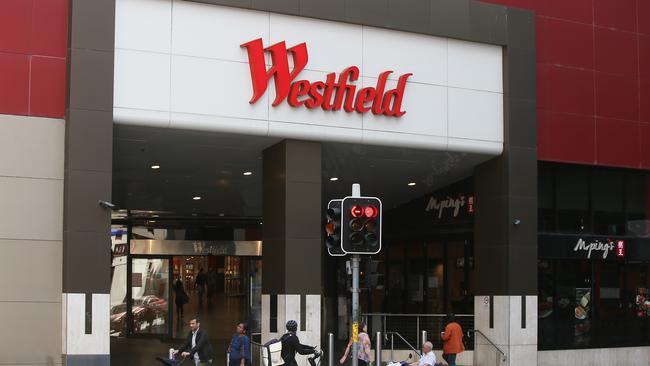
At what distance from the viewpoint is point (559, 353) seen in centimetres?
2392

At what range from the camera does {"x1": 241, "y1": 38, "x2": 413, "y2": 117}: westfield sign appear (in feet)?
65.7

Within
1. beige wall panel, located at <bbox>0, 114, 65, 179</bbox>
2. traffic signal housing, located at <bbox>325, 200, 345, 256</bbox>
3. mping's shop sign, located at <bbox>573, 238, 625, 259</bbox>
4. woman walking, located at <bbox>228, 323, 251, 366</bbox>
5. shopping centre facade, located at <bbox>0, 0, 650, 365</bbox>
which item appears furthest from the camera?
mping's shop sign, located at <bbox>573, 238, 625, 259</bbox>

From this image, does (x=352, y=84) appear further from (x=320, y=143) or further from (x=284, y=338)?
(x=284, y=338)

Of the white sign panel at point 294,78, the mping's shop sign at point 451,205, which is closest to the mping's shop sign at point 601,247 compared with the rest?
the mping's shop sign at point 451,205

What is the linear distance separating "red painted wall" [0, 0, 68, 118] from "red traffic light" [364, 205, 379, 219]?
757 centimetres

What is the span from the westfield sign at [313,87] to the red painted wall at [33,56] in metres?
4.09

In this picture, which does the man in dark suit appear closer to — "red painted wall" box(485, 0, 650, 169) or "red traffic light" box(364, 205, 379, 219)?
"red traffic light" box(364, 205, 379, 219)

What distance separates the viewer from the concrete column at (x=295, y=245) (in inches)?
804

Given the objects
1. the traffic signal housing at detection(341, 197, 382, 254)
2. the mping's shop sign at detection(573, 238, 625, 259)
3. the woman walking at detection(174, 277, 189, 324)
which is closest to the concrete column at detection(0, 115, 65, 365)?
Result: the traffic signal housing at detection(341, 197, 382, 254)

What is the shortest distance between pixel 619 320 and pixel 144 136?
14.8 metres

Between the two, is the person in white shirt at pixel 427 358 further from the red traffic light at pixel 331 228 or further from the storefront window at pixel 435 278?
the storefront window at pixel 435 278

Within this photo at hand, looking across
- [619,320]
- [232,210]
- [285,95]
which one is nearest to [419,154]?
[285,95]

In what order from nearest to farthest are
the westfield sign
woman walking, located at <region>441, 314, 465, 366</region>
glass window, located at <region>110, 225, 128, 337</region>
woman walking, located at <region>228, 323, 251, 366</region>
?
1. woman walking, located at <region>228, 323, 251, 366</region>
2. the westfield sign
3. woman walking, located at <region>441, 314, 465, 366</region>
4. glass window, located at <region>110, 225, 128, 337</region>

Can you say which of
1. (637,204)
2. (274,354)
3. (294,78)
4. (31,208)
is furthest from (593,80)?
(31,208)
